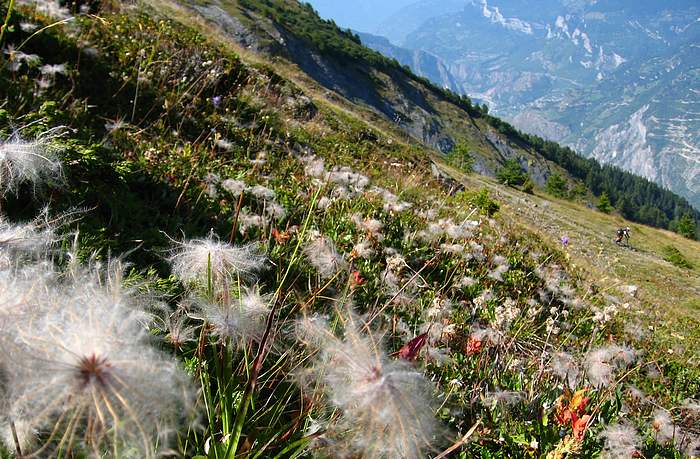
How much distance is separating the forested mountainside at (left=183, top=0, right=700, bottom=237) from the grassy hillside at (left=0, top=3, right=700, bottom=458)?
5302cm

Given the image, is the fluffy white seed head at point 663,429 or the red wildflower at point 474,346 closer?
the fluffy white seed head at point 663,429

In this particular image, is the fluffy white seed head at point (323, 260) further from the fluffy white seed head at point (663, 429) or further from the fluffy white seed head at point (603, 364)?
the fluffy white seed head at point (663, 429)

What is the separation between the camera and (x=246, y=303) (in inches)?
105

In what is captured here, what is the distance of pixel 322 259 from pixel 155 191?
192 centimetres

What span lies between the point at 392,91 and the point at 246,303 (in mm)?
127066

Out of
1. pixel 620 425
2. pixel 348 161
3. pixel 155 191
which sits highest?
pixel 348 161

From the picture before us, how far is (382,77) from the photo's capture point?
4921 inches

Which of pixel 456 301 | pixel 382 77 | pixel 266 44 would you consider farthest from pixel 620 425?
pixel 382 77

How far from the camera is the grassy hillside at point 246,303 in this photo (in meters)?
1.34

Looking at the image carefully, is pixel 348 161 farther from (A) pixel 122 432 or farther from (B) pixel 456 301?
(A) pixel 122 432

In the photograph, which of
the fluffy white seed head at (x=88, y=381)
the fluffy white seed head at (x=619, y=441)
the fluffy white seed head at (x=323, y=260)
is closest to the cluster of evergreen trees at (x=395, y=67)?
the fluffy white seed head at (x=323, y=260)

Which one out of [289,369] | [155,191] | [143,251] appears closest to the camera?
[289,369]

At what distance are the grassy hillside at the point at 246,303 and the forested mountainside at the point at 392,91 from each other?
5302 cm

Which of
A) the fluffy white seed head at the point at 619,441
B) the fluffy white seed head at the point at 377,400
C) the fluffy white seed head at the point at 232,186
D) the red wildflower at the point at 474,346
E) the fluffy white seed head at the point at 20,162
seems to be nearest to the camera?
the fluffy white seed head at the point at 377,400
